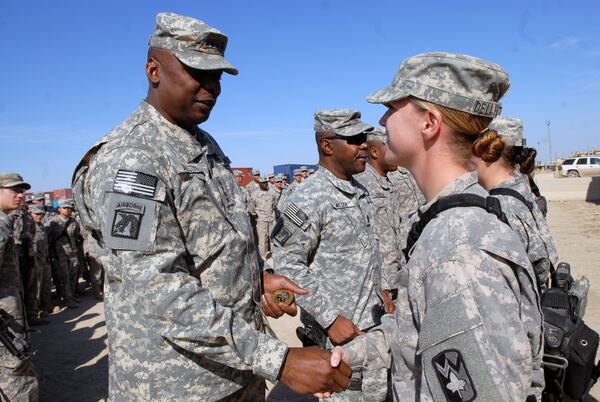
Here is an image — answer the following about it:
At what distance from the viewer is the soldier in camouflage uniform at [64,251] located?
31.4ft

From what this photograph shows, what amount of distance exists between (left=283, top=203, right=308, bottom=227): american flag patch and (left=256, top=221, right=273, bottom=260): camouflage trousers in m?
11.3

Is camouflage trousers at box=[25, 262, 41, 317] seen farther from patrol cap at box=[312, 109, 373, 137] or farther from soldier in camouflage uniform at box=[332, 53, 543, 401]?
soldier in camouflage uniform at box=[332, 53, 543, 401]

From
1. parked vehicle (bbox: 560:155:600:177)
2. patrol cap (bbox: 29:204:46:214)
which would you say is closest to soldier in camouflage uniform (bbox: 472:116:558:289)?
patrol cap (bbox: 29:204:46:214)

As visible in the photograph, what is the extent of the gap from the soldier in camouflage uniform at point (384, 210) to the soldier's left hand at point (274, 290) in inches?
96.3

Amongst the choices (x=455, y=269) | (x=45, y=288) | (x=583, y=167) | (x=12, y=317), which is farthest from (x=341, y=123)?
(x=583, y=167)

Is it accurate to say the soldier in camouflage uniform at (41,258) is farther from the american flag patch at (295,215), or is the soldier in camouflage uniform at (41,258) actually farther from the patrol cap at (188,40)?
the patrol cap at (188,40)

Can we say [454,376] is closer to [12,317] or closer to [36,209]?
[12,317]

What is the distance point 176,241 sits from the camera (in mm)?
1942

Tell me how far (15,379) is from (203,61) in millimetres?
A: 3815

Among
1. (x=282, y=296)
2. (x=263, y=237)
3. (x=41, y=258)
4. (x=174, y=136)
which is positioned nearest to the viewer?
(x=174, y=136)

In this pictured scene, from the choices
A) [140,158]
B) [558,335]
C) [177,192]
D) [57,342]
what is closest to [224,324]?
[177,192]

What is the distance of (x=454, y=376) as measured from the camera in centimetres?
123

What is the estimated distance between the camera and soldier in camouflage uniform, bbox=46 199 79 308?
377 inches

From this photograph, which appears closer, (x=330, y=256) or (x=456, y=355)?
(x=456, y=355)
